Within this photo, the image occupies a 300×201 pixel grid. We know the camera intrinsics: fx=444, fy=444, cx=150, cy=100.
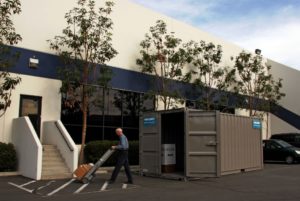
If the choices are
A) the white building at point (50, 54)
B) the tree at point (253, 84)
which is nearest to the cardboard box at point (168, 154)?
the white building at point (50, 54)

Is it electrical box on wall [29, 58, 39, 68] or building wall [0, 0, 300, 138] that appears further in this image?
building wall [0, 0, 300, 138]

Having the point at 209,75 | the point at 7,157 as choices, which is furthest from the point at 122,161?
the point at 209,75

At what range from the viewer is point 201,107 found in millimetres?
26922

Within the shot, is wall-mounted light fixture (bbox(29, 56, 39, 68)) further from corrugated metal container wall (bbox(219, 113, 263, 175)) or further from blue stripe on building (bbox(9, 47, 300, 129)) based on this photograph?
corrugated metal container wall (bbox(219, 113, 263, 175))

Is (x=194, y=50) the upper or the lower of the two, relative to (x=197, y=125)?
upper

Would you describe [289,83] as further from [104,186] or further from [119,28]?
[104,186]

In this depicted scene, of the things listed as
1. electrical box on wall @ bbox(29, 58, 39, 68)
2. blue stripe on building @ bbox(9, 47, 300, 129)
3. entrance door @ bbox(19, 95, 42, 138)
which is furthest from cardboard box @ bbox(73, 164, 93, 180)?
electrical box on wall @ bbox(29, 58, 39, 68)

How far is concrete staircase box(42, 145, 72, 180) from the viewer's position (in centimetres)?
1615

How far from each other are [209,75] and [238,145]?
10064mm

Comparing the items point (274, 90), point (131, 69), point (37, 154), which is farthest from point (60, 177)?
point (274, 90)

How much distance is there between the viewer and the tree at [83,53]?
62.0 ft

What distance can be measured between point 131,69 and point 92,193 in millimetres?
11499

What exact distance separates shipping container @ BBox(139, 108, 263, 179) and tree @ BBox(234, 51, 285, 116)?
10932mm

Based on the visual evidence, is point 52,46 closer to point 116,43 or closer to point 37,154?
point 116,43
